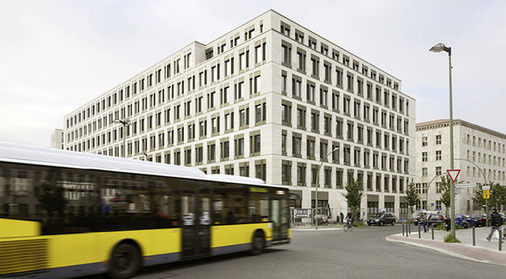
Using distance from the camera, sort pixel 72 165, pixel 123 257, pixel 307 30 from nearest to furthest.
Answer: pixel 72 165 → pixel 123 257 → pixel 307 30

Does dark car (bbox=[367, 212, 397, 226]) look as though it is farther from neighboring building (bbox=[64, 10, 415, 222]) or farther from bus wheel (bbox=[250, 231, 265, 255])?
bus wheel (bbox=[250, 231, 265, 255])

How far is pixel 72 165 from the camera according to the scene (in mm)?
9094

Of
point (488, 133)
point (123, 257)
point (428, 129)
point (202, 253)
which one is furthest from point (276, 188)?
point (488, 133)

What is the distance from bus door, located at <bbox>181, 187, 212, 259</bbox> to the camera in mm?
11719

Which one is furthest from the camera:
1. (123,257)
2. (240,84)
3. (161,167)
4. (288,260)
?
(240,84)

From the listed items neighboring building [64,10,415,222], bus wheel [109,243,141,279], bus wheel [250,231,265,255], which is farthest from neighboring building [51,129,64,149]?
bus wheel [109,243,141,279]

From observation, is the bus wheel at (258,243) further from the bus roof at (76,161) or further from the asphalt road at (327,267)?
the bus roof at (76,161)

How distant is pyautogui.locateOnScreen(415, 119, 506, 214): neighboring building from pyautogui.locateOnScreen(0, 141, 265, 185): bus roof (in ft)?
258

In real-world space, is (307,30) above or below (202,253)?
above

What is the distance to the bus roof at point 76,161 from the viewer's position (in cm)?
827

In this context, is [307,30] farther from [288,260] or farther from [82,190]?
[82,190]

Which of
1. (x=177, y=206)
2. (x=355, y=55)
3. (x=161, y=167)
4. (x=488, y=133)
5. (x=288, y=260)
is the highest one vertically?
(x=355, y=55)

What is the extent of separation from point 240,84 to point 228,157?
8.29 meters

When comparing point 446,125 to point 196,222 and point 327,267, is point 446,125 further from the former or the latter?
point 196,222
